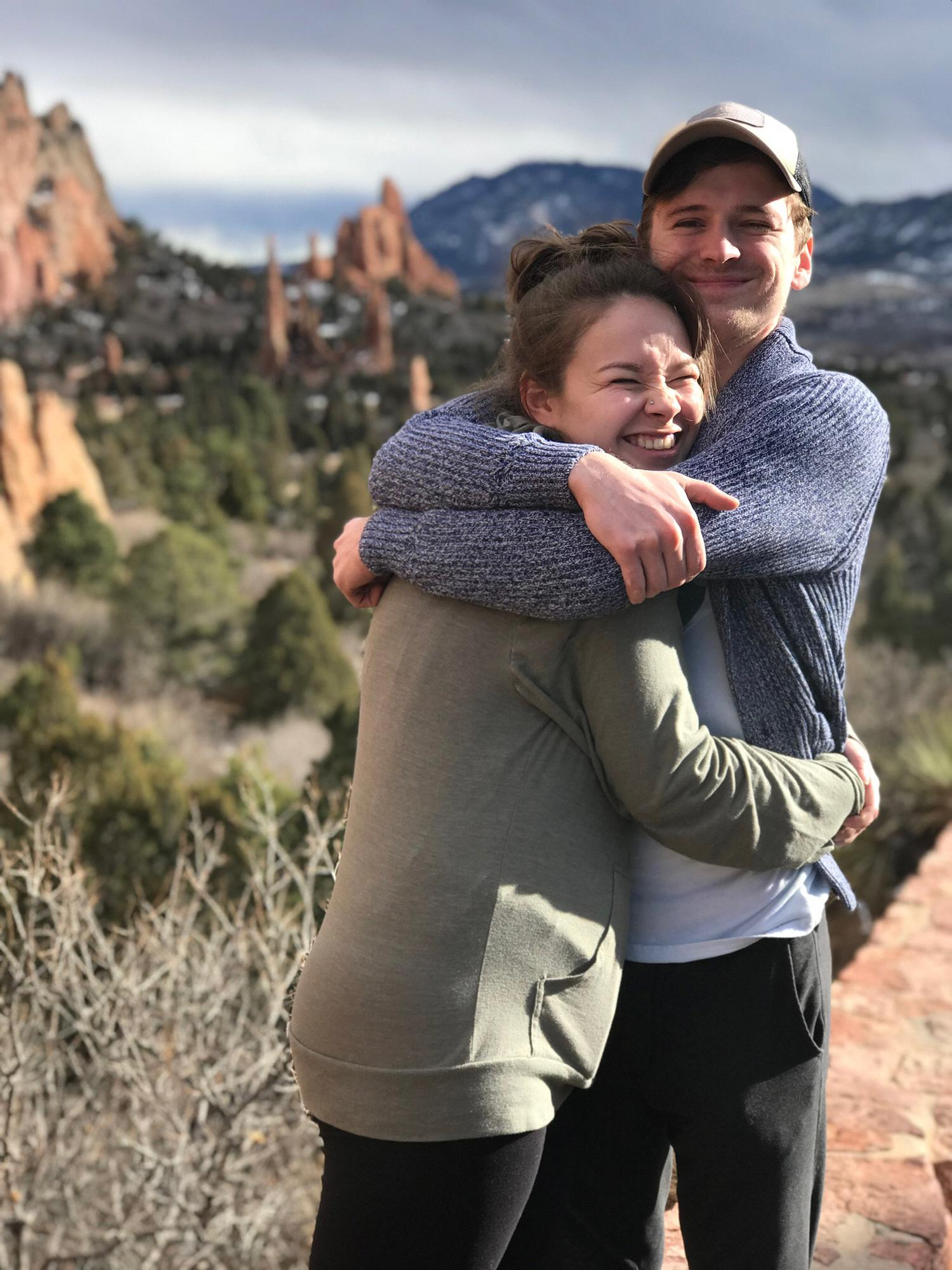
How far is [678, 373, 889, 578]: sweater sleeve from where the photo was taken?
1.33 meters

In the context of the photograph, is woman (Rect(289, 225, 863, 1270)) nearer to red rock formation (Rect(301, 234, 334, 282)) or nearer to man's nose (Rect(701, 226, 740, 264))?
man's nose (Rect(701, 226, 740, 264))

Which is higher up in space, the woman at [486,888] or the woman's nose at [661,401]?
the woman's nose at [661,401]

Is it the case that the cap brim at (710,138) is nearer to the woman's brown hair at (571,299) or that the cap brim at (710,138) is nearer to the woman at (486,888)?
the woman's brown hair at (571,299)

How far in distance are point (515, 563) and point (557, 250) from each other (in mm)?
504

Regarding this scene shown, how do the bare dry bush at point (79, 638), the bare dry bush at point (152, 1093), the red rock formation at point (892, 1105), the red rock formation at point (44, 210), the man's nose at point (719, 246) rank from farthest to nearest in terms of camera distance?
the red rock formation at point (44, 210)
the bare dry bush at point (79, 638)
the bare dry bush at point (152, 1093)
the red rock formation at point (892, 1105)
the man's nose at point (719, 246)

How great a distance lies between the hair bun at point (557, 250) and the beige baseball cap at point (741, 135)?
95 mm

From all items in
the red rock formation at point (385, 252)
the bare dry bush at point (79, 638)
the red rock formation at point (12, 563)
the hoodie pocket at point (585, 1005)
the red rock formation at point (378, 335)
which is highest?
the red rock formation at point (385, 252)

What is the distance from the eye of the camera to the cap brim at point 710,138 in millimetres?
1495

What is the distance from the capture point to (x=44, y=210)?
264 feet

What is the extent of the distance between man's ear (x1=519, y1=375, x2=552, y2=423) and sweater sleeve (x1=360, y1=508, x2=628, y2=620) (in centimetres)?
21

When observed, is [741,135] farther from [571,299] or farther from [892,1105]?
[892,1105]

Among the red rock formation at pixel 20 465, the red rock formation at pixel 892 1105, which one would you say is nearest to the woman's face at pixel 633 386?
the red rock formation at pixel 892 1105

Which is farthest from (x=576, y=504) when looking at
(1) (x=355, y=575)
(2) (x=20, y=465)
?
(2) (x=20, y=465)

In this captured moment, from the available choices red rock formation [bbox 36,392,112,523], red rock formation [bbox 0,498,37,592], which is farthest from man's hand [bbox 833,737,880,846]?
red rock formation [bbox 36,392,112,523]
